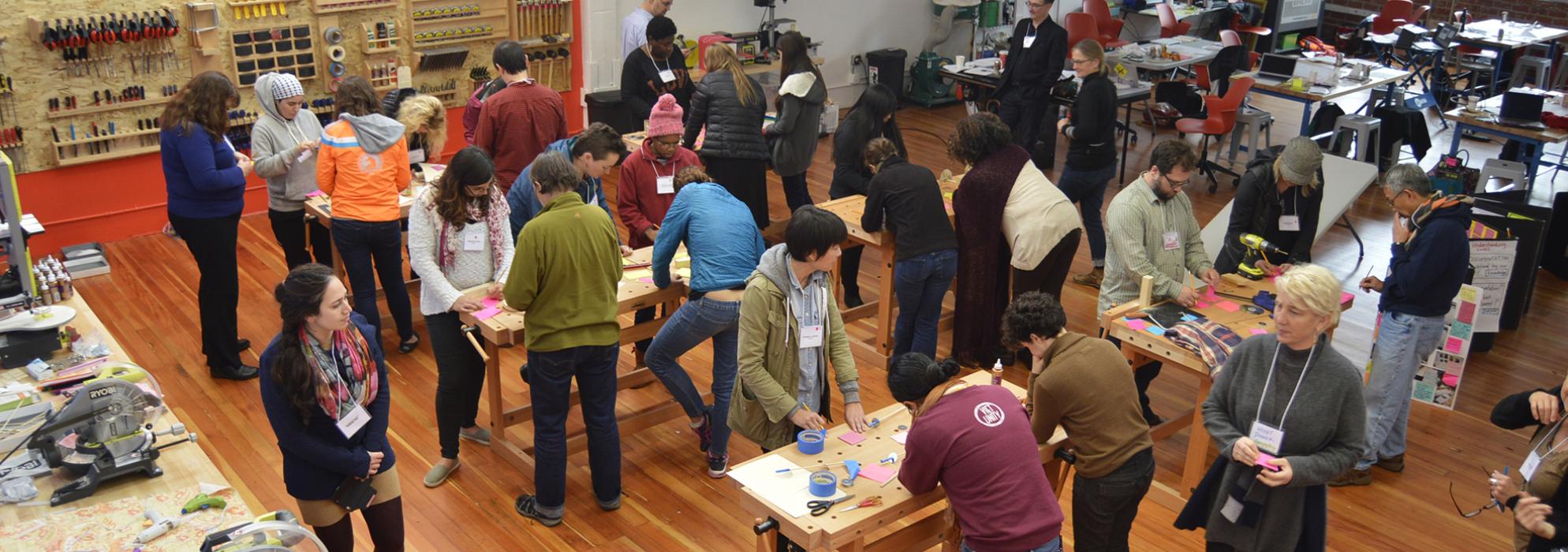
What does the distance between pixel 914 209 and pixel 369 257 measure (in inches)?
102

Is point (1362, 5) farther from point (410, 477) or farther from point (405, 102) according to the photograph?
point (410, 477)

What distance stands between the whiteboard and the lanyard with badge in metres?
3.27

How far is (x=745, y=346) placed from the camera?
156 inches

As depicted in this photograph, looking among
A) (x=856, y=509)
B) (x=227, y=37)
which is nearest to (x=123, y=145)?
(x=227, y=37)

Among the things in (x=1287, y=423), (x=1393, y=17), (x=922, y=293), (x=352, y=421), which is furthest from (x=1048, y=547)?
(x=1393, y=17)

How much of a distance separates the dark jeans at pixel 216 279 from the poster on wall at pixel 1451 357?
5.62m

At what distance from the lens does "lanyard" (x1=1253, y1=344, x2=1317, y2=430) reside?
3.38m

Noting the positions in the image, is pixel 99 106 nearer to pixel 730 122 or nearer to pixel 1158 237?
pixel 730 122

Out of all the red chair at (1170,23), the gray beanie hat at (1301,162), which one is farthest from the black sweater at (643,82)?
the red chair at (1170,23)

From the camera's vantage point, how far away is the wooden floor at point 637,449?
4.68 metres

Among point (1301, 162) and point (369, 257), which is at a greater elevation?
point (1301, 162)

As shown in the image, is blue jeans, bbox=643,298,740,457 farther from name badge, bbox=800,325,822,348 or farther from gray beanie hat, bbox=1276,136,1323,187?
gray beanie hat, bbox=1276,136,1323,187

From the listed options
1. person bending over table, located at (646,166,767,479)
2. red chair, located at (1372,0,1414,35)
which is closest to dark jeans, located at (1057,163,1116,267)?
person bending over table, located at (646,166,767,479)

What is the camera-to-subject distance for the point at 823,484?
3.48m
